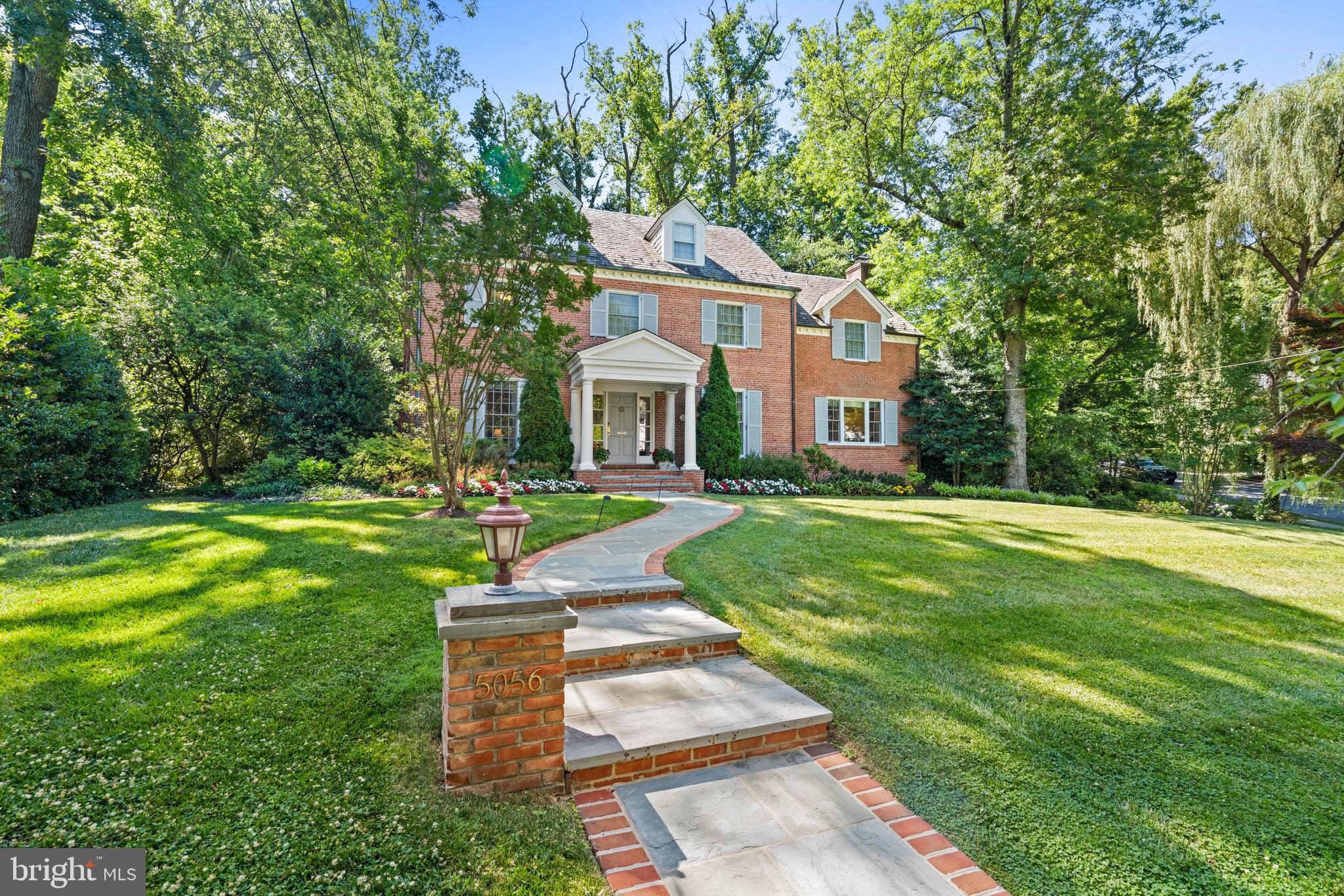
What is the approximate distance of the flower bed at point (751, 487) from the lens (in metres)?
14.2

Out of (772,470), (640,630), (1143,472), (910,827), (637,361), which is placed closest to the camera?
(910,827)

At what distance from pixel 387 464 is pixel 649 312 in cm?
793

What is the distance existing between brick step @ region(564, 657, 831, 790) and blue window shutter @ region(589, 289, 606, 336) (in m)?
12.1

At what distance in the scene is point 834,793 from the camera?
2572mm

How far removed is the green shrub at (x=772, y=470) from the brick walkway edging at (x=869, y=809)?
12.6m

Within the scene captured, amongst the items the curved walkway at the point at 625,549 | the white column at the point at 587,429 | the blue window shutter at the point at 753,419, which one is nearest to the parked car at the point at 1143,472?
the blue window shutter at the point at 753,419

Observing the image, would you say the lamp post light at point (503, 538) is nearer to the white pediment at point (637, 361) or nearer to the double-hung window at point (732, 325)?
the white pediment at point (637, 361)

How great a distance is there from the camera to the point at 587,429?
1361cm

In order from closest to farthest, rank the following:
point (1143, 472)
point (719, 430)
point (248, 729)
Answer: point (248, 729)
point (719, 430)
point (1143, 472)

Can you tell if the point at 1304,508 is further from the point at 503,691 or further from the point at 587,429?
the point at 503,691

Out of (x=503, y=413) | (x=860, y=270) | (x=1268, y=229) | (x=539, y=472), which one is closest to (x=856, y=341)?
(x=860, y=270)

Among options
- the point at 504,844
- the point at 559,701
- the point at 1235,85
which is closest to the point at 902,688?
the point at 559,701

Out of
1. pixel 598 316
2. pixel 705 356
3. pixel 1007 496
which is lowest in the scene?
pixel 1007 496

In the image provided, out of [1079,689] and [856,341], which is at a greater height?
[856,341]
